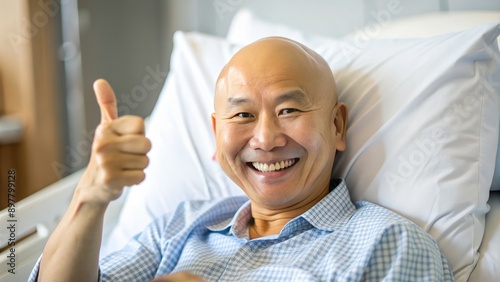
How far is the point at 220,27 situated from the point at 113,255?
4.43 ft

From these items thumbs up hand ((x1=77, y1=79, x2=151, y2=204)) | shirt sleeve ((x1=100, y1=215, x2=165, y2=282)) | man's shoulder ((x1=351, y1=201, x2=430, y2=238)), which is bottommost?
shirt sleeve ((x1=100, y1=215, x2=165, y2=282))

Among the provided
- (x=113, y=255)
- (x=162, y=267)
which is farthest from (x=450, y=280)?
(x=113, y=255)

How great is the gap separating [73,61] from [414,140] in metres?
1.71

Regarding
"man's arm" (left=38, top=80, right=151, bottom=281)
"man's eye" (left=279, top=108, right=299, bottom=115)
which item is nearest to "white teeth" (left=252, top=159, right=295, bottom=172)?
"man's eye" (left=279, top=108, right=299, bottom=115)

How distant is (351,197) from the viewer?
143 cm

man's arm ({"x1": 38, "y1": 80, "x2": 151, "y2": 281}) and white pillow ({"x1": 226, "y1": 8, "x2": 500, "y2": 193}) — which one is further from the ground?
white pillow ({"x1": 226, "y1": 8, "x2": 500, "y2": 193})

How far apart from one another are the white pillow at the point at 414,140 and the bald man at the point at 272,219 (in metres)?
0.07

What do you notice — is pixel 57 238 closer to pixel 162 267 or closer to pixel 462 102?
pixel 162 267
